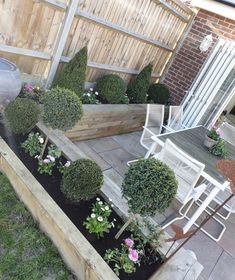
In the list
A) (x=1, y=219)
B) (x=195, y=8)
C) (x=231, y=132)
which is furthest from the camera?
(x=195, y=8)

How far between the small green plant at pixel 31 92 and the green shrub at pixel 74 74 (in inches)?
11.3

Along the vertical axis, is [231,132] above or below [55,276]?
above

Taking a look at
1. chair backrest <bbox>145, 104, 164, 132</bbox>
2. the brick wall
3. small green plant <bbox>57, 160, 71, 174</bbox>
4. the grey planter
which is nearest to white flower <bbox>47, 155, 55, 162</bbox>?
small green plant <bbox>57, 160, 71, 174</bbox>

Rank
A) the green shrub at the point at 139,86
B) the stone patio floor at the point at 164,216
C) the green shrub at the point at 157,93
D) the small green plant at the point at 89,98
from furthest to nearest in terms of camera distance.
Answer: the green shrub at the point at 157,93 < the green shrub at the point at 139,86 < the small green plant at the point at 89,98 < the stone patio floor at the point at 164,216

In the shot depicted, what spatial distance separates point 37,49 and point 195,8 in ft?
12.8

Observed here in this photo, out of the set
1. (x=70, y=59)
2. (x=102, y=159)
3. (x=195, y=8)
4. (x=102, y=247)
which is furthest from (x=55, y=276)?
(x=195, y=8)

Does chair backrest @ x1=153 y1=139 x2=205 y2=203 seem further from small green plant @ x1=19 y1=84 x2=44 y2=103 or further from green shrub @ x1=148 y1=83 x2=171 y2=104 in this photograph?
green shrub @ x1=148 y1=83 x2=171 y2=104

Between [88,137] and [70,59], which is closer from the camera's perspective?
[70,59]

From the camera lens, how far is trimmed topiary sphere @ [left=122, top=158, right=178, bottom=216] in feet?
6.50

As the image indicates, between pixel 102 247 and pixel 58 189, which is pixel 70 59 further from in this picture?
pixel 102 247

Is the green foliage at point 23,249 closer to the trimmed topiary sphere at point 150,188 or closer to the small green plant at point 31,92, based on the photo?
the trimmed topiary sphere at point 150,188

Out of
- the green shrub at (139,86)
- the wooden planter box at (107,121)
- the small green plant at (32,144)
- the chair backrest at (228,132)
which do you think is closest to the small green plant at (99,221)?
the small green plant at (32,144)

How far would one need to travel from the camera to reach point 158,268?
2207 millimetres

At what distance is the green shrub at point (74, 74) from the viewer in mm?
3824
